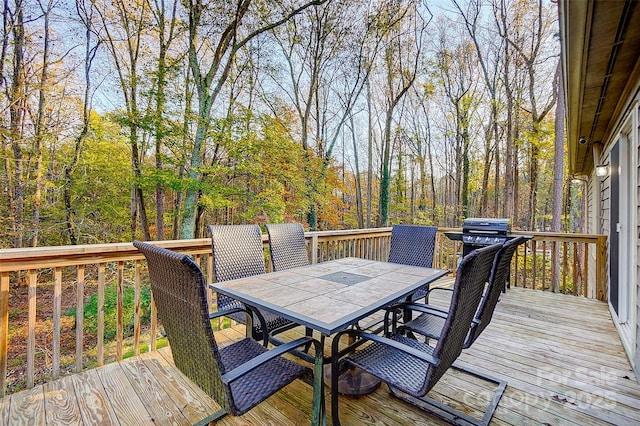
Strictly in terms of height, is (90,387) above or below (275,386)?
below

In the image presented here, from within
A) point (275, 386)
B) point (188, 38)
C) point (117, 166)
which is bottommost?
point (275, 386)

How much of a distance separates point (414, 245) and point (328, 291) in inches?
66.2

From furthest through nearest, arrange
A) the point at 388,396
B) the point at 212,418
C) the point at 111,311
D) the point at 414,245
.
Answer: the point at 111,311, the point at 414,245, the point at 388,396, the point at 212,418

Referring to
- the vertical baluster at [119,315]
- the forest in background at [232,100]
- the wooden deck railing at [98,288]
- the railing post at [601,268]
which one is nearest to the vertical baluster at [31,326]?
the wooden deck railing at [98,288]

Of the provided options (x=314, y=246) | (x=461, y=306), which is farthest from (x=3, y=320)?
(x=314, y=246)

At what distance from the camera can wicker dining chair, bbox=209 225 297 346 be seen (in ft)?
7.42

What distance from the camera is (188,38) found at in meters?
7.78

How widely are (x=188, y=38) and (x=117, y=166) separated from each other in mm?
3820

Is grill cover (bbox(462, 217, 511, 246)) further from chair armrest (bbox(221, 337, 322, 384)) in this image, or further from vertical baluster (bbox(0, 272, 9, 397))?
vertical baluster (bbox(0, 272, 9, 397))

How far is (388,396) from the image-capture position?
6.68ft

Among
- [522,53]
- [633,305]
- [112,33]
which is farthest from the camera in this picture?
[522,53]

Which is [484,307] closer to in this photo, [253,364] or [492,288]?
[492,288]

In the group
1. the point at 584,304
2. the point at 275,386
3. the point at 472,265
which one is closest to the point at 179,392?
the point at 275,386

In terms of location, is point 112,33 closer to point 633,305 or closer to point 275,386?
point 275,386
